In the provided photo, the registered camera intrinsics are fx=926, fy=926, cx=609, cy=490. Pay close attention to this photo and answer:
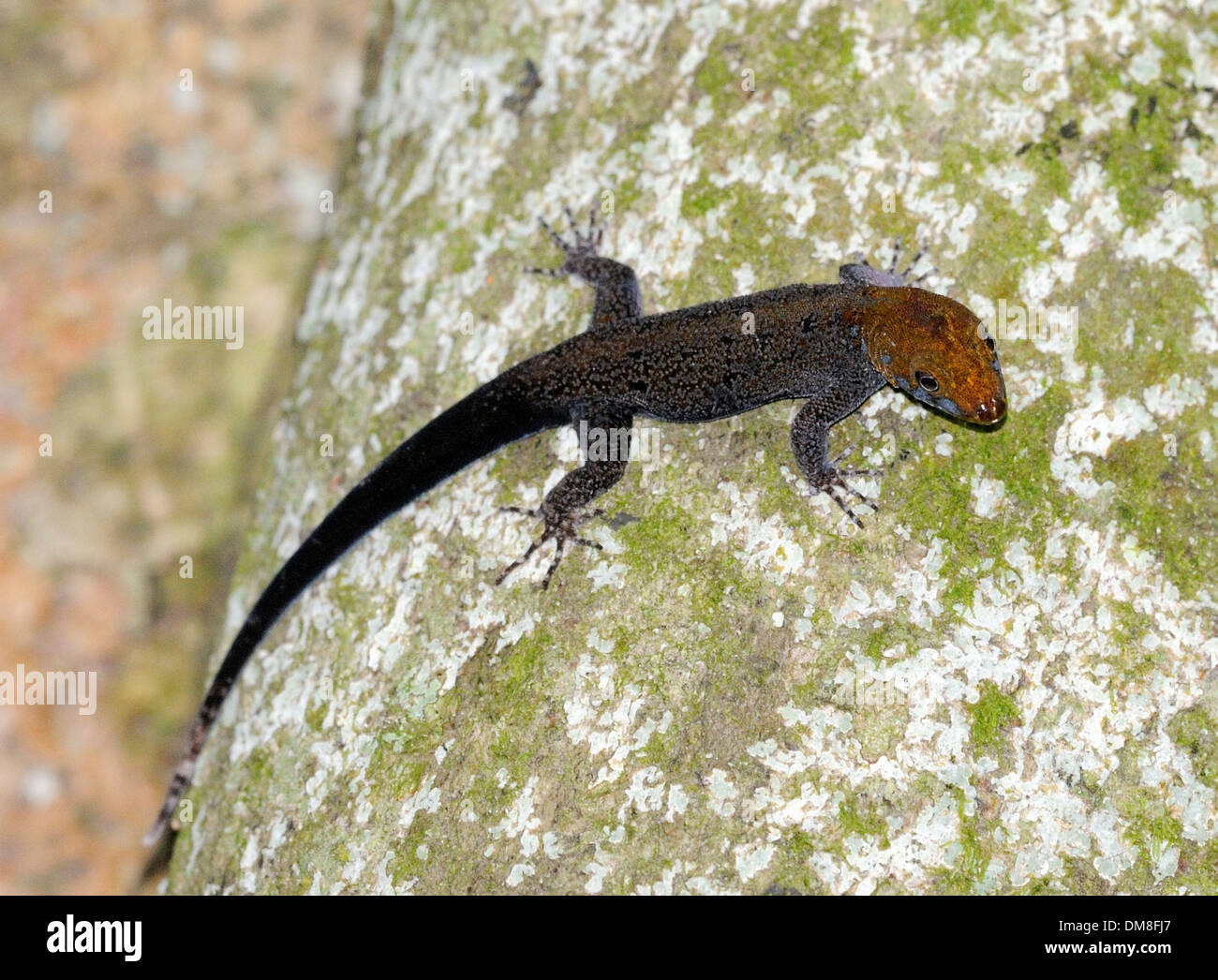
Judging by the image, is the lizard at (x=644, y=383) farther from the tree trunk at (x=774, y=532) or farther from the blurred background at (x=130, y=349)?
the blurred background at (x=130, y=349)

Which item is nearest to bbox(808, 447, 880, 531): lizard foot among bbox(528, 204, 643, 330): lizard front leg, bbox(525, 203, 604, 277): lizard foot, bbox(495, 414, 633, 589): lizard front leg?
bbox(495, 414, 633, 589): lizard front leg

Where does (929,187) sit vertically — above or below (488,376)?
above

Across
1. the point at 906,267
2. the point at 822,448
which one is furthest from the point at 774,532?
the point at 906,267

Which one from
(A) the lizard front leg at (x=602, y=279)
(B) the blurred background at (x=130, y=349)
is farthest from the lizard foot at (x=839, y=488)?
(B) the blurred background at (x=130, y=349)
